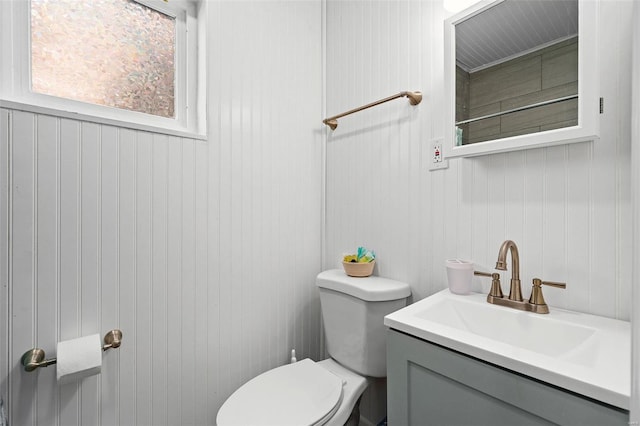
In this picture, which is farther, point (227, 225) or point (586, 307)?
point (227, 225)

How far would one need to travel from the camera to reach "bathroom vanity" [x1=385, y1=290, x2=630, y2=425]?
1.85 feet

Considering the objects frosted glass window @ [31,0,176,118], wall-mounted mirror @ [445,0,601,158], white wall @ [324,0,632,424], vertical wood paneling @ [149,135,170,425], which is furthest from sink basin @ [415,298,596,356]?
frosted glass window @ [31,0,176,118]

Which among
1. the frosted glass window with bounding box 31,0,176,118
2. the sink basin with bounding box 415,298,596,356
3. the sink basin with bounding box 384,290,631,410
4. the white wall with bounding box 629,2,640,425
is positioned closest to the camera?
the white wall with bounding box 629,2,640,425

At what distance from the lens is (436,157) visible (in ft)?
3.94

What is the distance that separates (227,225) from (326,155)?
71 centimetres

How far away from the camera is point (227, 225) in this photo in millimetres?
1341

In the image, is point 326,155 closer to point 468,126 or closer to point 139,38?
point 468,126

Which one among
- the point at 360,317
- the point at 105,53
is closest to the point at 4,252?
the point at 105,53

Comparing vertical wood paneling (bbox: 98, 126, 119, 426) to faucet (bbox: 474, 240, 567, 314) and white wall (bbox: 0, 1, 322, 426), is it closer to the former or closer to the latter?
white wall (bbox: 0, 1, 322, 426)

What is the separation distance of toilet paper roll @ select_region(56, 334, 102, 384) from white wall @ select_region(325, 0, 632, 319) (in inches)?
42.8

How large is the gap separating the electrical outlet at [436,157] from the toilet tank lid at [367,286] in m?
0.51

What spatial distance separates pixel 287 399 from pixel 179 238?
73 centimetres

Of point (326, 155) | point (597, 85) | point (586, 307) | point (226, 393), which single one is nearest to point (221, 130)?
point (326, 155)

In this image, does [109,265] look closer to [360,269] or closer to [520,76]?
[360,269]
